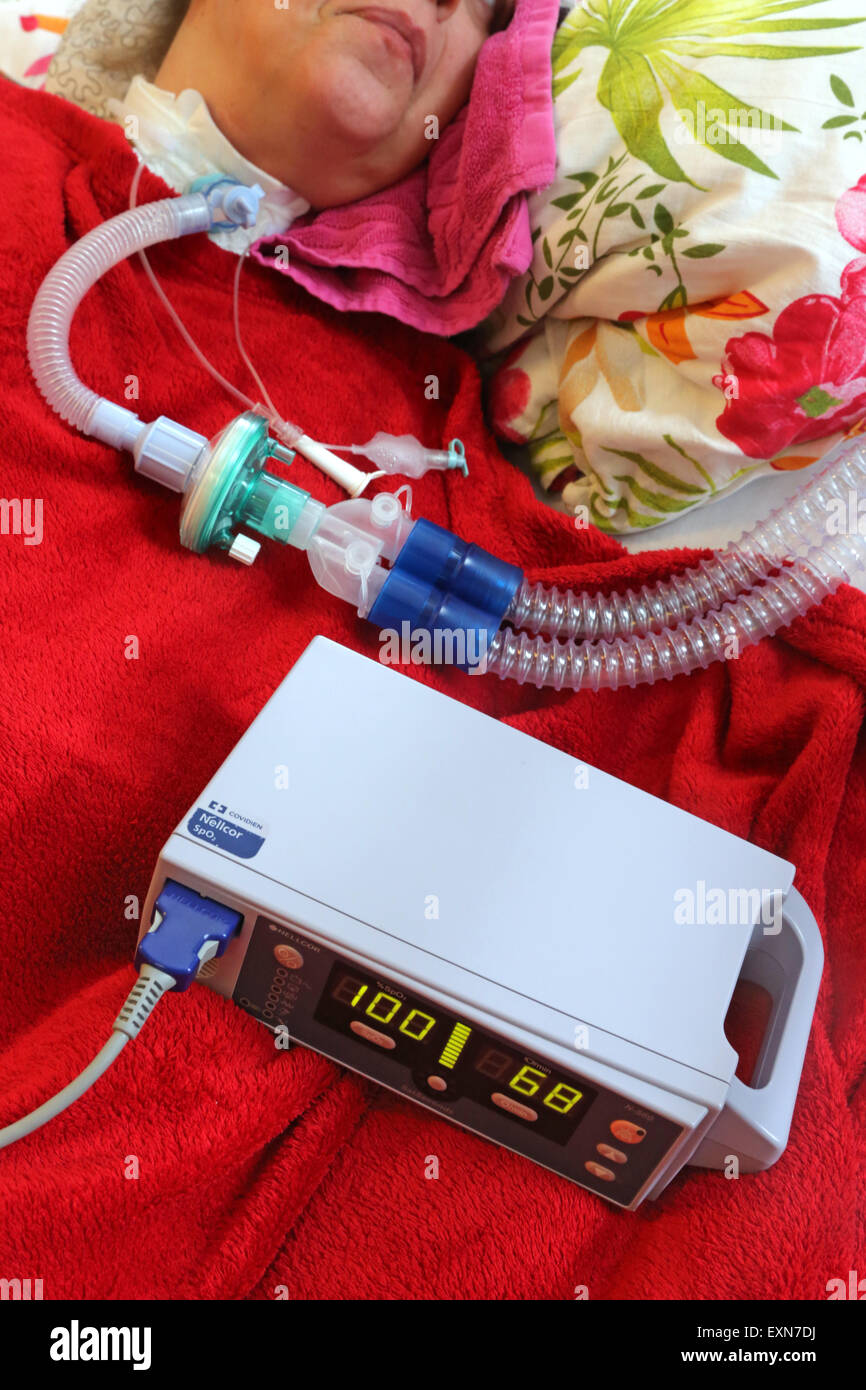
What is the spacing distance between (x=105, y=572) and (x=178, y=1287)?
632 mm

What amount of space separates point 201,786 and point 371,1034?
279mm

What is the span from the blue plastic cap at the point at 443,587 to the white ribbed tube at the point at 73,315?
31cm

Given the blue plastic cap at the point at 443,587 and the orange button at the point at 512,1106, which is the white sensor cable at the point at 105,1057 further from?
the blue plastic cap at the point at 443,587

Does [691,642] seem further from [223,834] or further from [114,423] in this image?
[114,423]

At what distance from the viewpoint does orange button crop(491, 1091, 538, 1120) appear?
2.36 feet

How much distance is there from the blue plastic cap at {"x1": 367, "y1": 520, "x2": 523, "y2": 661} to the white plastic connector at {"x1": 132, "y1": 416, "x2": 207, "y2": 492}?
0.23 metres

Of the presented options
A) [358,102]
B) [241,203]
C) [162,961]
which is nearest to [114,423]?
[241,203]

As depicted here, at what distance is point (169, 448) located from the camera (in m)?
0.98

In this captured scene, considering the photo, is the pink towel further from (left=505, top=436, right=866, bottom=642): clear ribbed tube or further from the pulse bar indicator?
the pulse bar indicator

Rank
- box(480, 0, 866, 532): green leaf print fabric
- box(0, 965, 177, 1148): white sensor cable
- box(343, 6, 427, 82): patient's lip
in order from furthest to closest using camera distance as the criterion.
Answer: box(343, 6, 427, 82): patient's lip
box(480, 0, 866, 532): green leaf print fabric
box(0, 965, 177, 1148): white sensor cable

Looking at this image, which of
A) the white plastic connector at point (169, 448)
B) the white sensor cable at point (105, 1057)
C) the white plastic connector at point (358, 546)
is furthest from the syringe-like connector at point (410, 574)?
the white sensor cable at point (105, 1057)

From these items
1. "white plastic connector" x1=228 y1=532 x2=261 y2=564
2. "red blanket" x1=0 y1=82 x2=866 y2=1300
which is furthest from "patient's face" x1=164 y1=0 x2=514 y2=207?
"white plastic connector" x1=228 y1=532 x2=261 y2=564
